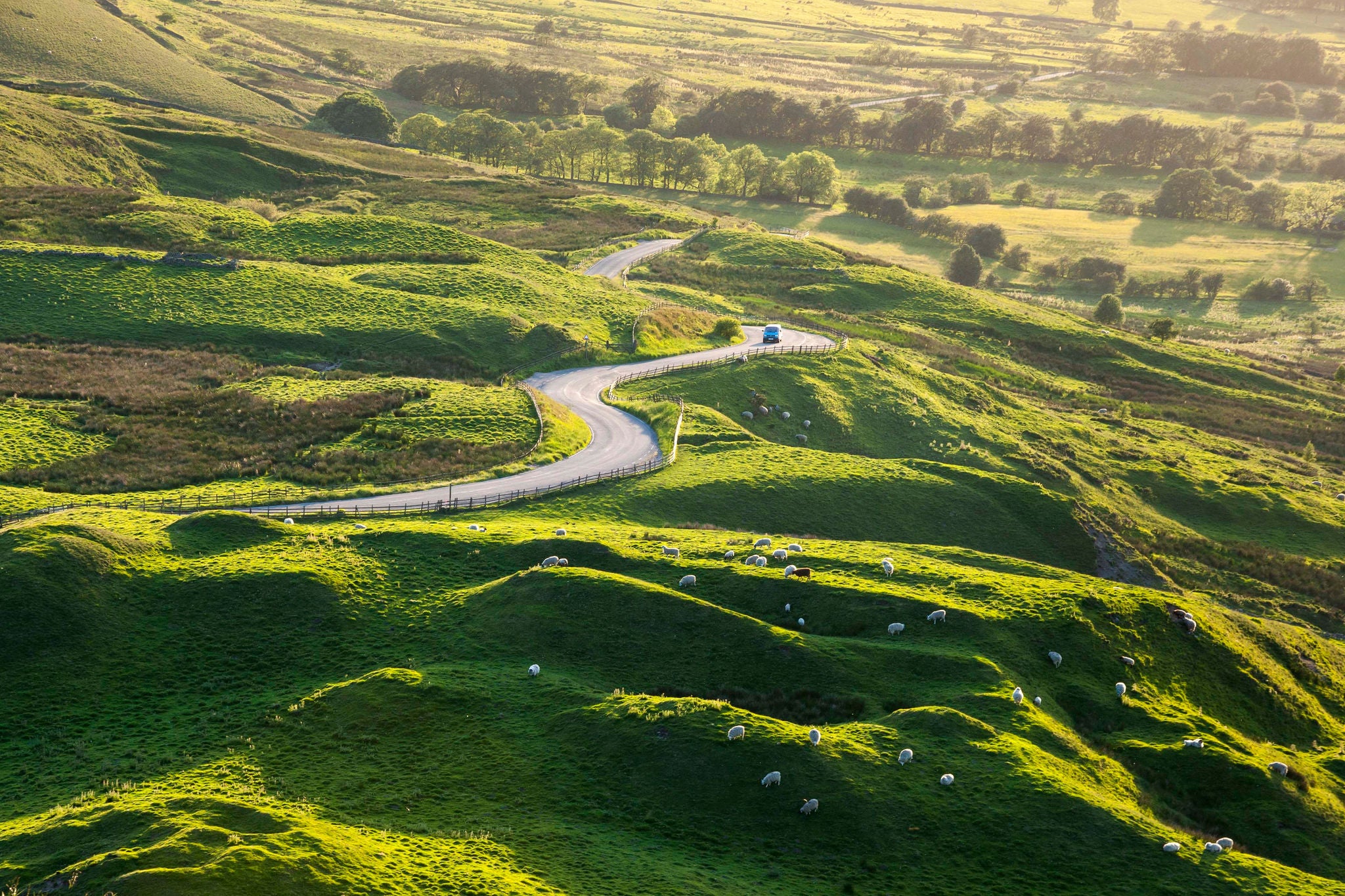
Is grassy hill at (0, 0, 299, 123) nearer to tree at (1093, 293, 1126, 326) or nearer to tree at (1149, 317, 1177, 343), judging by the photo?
tree at (1093, 293, 1126, 326)

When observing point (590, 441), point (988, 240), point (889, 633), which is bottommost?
point (590, 441)

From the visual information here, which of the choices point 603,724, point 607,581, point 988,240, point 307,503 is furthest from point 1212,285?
point 603,724

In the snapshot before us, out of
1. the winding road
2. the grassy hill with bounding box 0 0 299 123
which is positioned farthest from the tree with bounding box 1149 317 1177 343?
the grassy hill with bounding box 0 0 299 123

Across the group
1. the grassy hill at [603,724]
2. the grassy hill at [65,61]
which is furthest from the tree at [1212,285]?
the grassy hill at [65,61]

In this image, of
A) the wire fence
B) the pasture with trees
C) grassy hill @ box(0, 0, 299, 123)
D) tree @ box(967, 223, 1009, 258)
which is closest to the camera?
the pasture with trees

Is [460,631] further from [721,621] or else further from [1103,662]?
[1103,662]

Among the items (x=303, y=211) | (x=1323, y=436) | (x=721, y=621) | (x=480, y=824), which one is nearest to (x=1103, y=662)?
(x=721, y=621)

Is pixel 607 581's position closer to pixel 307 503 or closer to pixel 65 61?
pixel 307 503
